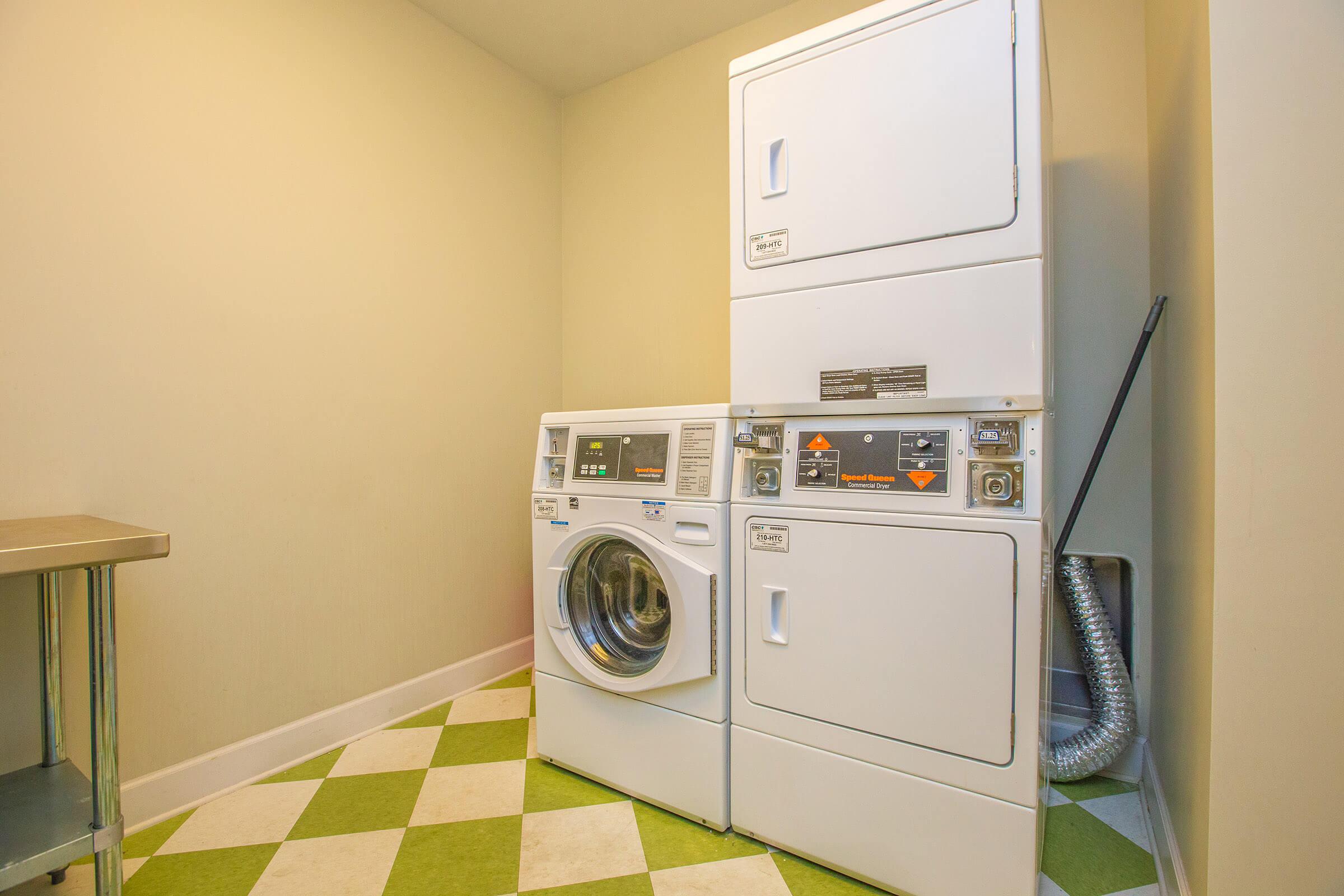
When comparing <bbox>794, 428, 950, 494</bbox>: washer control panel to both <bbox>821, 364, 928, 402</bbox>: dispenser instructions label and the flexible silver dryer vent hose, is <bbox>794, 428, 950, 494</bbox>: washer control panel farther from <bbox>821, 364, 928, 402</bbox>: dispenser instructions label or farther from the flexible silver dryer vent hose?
the flexible silver dryer vent hose

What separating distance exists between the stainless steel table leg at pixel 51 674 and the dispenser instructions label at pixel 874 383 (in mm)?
1795

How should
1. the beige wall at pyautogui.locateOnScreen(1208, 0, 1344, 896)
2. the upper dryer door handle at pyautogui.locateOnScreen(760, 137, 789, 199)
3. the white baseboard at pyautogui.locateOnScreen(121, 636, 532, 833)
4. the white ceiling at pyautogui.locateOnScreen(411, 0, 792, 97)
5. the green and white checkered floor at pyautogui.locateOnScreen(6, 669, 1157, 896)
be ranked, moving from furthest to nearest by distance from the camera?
the white ceiling at pyautogui.locateOnScreen(411, 0, 792, 97) → the white baseboard at pyautogui.locateOnScreen(121, 636, 532, 833) → the upper dryer door handle at pyautogui.locateOnScreen(760, 137, 789, 199) → the green and white checkered floor at pyautogui.locateOnScreen(6, 669, 1157, 896) → the beige wall at pyautogui.locateOnScreen(1208, 0, 1344, 896)

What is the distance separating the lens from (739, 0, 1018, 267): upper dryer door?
1216mm

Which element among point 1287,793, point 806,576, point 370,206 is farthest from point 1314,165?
point 370,206

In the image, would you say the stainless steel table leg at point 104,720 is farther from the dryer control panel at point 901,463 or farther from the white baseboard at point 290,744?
the dryer control panel at point 901,463

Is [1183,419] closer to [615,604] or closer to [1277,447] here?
[1277,447]

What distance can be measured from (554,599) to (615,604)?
0.19m

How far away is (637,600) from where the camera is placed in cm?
178

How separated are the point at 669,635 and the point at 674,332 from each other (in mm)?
1440

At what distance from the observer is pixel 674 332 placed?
8.57 feet

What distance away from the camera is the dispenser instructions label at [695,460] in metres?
1.53

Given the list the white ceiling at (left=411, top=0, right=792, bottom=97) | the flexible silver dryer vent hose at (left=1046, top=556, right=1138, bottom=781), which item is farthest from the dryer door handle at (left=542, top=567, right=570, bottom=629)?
the white ceiling at (left=411, top=0, right=792, bottom=97)

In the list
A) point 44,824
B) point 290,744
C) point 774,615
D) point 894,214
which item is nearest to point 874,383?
point 894,214

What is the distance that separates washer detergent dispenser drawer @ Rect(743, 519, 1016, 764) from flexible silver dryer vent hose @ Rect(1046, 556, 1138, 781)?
0.63 metres
